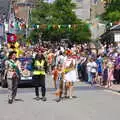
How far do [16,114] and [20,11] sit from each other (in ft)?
358

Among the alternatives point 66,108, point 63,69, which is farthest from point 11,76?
point 66,108

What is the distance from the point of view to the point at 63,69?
19.6 meters

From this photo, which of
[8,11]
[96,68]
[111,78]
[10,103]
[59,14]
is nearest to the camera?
[10,103]

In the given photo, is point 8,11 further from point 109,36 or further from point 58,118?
point 58,118

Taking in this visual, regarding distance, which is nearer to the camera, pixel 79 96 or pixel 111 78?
pixel 79 96

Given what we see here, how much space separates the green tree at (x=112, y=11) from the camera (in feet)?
207

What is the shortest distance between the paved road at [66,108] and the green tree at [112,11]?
4237cm

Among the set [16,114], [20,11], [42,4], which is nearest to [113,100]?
[16,114]

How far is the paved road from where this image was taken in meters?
14.7

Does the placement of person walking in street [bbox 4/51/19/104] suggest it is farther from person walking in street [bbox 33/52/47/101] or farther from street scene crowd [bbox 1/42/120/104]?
person walking in street [bbox 33/52/47/101]

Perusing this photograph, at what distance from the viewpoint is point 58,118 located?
14.3 m

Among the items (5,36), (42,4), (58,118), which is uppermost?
(42,4)

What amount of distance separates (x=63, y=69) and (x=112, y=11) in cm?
4627

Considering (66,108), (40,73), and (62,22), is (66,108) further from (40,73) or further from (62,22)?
(62,22)
